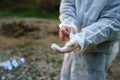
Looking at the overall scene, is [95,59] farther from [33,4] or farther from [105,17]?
[33,4]

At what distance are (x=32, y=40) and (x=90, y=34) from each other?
5.44m

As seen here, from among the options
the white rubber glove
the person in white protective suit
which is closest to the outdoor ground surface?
the person in white protective suit

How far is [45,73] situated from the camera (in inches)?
227

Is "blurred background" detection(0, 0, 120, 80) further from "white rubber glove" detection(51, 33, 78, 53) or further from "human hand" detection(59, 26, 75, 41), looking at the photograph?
"white rubber glove" detection(51, 33, 78, 53)

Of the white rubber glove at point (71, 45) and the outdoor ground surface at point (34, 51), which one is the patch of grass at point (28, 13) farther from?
the white rubber glove at point (71, 45)

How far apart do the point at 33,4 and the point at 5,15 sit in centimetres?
132

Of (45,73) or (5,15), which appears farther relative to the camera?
(5,15)

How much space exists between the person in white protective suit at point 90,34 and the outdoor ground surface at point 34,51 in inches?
92.7

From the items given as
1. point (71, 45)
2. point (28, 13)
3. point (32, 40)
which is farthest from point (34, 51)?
point (71, 45)

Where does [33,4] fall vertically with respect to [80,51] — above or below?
above

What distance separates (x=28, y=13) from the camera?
11.2m

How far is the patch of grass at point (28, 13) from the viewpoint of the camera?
10906mm

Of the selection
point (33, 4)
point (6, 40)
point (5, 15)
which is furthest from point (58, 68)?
point (33, 4)

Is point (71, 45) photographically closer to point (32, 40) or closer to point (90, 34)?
point (90, 34)
